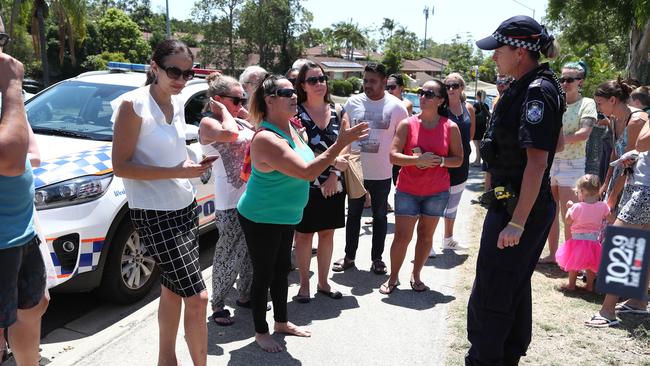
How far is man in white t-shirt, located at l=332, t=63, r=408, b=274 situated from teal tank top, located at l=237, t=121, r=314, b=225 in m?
1.77

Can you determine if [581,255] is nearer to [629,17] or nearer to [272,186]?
[272,186]

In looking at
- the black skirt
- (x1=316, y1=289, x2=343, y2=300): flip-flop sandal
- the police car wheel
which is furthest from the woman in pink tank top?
the police car wheel

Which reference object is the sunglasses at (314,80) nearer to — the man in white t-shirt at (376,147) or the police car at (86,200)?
the man in white t-shirt at (376,147)

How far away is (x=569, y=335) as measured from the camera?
408cm

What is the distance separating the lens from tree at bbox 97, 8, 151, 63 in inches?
1844

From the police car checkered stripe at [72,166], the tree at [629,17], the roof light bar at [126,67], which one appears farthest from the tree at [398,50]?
the police car checkered stripe at [72,166]

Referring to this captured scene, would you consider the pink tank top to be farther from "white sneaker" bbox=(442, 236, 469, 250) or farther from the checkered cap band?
the checkered cap band

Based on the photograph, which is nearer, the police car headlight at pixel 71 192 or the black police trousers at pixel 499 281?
the black police trousers at pixel 499 281

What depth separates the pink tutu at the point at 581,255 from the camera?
484 cm

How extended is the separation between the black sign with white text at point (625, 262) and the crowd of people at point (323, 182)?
1.11 ft

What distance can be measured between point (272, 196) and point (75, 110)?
9.16ft

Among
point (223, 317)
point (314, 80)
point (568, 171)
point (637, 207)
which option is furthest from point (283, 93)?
point (568, 171)

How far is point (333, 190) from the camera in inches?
176

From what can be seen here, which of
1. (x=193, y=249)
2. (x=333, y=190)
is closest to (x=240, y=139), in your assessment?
(x=333, y=190)
